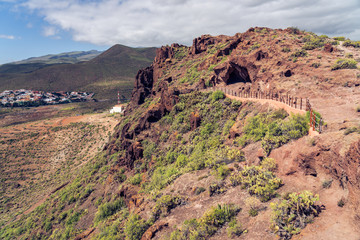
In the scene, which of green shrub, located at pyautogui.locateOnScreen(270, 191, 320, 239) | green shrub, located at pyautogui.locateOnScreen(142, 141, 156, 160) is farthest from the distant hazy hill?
green shrub, located at pyautogui.locateOnScreen(270, 191, 320, 239)

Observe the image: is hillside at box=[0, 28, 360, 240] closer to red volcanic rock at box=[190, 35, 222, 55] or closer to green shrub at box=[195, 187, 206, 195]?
green shrub at box=[195, 187, 206, 195]

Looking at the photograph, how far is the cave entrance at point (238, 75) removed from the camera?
23.5 m

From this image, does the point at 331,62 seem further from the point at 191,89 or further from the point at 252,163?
the point at 191,89

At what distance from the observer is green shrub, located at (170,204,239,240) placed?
834 cm

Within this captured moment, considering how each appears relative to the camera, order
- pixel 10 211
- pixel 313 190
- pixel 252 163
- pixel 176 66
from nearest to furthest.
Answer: pixel 313 190 → pixel 252 163 → pixel 10 211 → pixel 176 66

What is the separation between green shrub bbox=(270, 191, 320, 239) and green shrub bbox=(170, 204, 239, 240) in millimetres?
2056

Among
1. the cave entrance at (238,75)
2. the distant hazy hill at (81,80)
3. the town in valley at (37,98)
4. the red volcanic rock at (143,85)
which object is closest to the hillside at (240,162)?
the cave entrance at (238,75)

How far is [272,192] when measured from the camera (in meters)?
8.61

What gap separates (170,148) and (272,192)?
12726mm

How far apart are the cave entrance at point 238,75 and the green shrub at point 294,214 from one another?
18.5 metres

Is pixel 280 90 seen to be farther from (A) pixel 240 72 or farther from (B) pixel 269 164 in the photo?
(B) pixel 269 164

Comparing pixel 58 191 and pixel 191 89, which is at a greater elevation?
pixel 191 89

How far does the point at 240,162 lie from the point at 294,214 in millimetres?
5479

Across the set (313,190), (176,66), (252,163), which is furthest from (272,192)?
(176,66)
